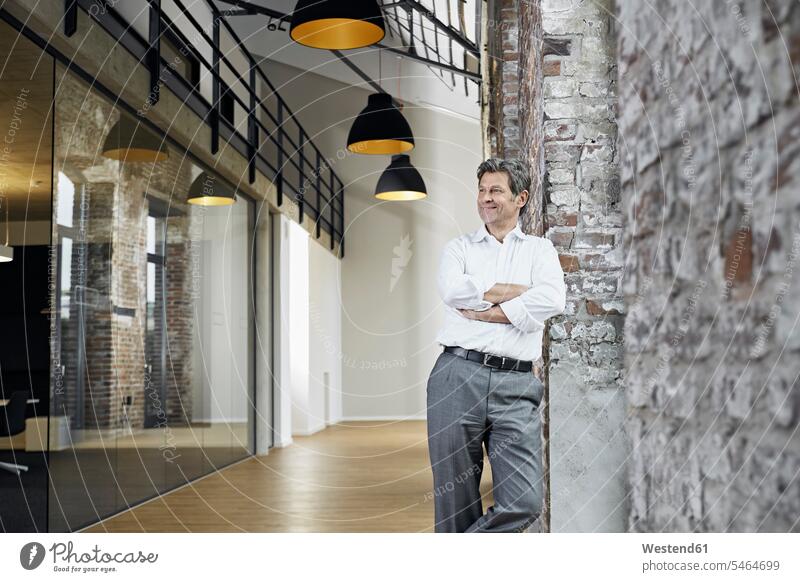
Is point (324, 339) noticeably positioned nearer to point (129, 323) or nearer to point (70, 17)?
point (129, 323)

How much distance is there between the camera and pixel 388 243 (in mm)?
13859

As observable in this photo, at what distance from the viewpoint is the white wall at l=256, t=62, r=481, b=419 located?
13.6m

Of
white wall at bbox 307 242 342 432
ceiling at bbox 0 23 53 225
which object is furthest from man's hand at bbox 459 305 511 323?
white wall at bbox 307 242 342 432

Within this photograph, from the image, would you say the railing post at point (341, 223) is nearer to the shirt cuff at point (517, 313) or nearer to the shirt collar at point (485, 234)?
the shirt collar at point (485, 234)

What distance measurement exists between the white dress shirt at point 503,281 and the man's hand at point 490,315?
0.05ft

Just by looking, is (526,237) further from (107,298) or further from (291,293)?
(291,293)

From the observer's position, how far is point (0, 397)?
3.67 m

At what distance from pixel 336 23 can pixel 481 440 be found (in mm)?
2042

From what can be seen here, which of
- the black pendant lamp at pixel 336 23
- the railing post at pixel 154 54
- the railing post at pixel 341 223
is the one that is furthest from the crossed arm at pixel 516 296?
the railing post at pixel 341 223

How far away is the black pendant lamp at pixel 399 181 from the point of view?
754cm

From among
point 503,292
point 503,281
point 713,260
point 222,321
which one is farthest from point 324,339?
point 713,260
